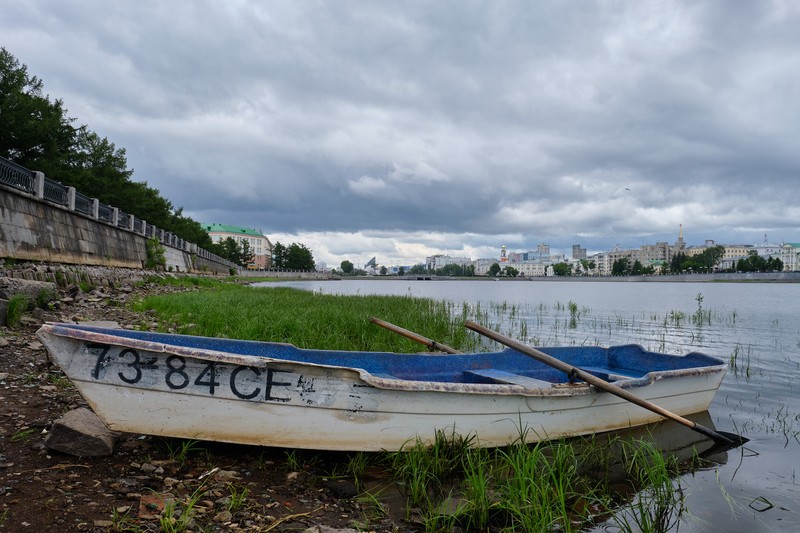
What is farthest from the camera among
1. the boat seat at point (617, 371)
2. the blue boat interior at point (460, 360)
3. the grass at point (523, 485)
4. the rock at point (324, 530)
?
the boat seat at point (617, 371)

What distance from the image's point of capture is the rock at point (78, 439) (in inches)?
168

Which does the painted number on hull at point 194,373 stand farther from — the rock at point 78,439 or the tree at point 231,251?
the tree at point 231,251

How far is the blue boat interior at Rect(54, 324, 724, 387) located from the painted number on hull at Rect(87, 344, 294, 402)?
38 centimetres

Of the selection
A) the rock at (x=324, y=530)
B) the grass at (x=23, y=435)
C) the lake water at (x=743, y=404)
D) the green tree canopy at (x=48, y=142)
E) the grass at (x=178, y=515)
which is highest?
the green tree canopy at (x=48, y=142)

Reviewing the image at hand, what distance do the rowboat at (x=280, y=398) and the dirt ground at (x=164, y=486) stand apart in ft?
1.04

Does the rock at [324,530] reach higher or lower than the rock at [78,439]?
lower

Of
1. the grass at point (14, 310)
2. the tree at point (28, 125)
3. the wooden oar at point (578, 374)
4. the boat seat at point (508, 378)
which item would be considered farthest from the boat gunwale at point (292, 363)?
the tree at point (28, 125)

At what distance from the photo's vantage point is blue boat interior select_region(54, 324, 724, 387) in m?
5.16

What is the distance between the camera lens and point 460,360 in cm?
675

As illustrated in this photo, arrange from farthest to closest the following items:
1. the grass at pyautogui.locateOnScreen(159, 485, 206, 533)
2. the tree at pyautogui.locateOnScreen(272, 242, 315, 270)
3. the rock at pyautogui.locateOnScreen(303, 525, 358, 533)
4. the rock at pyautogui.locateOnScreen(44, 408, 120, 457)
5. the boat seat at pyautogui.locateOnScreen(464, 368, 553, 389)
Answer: the tree at pyautogui.locateOnScreen(272, 242, 315, 270) → the boat seat at pyautogui.locateOnScreen(464, 368, 553, 389) → the rock at pyautogui.locateOnScreen(44, 408, 120, 457) → the rock at pyautogui.locateOnScreen(303, 525, 358, 533) → the grass at pyautogui.locateOnScreen(159, 485, 206, 533)

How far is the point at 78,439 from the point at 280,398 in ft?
5.62

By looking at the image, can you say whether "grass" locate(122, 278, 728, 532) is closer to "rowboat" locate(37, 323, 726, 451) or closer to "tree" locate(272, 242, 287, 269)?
"rowboat" locate(37, 323, 726, 451)

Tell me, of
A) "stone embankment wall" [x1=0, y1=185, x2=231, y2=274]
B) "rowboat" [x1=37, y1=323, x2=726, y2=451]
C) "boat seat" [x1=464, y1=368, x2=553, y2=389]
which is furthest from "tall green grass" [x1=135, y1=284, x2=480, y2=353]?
"stone embankment wall" [x1=0, y1=185, x2=231, y2=274]

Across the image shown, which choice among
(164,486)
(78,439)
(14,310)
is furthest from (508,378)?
(14,310)
